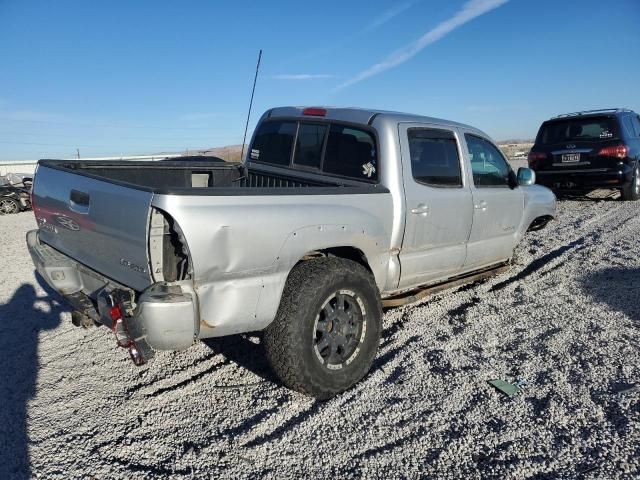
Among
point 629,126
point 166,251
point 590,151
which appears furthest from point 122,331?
point 629,126

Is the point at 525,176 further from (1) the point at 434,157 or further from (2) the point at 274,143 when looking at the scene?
(2) the point at 274,143

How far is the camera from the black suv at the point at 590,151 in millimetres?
10297

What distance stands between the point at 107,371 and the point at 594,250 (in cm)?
659

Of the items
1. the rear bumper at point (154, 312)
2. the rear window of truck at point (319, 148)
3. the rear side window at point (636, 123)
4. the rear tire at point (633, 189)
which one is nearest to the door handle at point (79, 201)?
the rear bumper at point (154, 312)

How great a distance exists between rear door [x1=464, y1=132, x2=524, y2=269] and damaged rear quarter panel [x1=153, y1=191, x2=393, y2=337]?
195 centimetres

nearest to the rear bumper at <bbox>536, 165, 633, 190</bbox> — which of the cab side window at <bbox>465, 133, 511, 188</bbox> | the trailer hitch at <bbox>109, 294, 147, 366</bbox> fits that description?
the cab side window at <bbox>465, 133, 511, 188</bbox>

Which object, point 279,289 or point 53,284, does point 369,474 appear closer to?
point 279,289

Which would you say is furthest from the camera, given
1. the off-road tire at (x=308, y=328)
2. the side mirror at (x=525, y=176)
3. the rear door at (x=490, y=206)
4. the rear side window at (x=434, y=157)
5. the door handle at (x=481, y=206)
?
the side mirror at (x=525, y=176)

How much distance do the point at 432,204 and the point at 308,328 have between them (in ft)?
5.45

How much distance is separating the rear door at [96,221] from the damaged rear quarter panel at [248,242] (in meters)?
0.29

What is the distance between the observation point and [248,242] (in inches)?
105

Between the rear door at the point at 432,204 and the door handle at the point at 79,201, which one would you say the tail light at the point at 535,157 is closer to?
the rear door at the point at 432,204

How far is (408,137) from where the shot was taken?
12.9ft

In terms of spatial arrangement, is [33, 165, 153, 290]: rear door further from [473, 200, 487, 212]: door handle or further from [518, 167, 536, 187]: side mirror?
[518, 167, 536, 187]: side mirror
